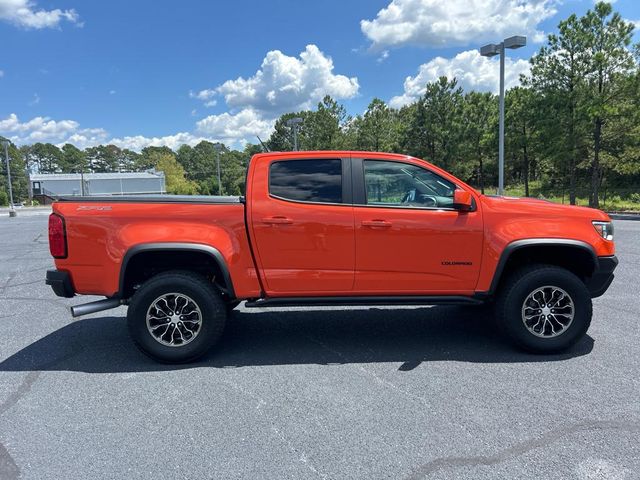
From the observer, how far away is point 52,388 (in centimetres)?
367

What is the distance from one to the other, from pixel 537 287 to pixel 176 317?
3.33 metres

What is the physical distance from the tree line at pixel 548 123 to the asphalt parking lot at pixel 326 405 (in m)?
11.5

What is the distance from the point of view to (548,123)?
23.5 meters

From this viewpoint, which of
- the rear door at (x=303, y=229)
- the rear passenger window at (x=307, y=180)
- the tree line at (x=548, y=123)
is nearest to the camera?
the rear door at (x=303, y=229)

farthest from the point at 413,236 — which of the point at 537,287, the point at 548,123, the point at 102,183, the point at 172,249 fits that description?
the point at 102,183

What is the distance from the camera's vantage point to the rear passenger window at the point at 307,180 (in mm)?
4141

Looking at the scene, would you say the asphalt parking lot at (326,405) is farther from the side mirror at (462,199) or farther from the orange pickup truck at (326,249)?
the side mirror at (462,199)

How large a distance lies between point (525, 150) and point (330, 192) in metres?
33.3

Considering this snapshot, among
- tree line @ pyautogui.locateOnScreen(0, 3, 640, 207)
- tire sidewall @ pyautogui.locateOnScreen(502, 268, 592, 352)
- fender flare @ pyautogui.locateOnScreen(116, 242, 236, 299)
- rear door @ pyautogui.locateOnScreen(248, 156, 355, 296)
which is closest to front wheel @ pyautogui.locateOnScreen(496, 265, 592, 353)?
tire sidewall @ pyautogui.locateOnScreen(502, 268, 592, 352)

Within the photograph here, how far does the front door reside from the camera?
13.3 ft

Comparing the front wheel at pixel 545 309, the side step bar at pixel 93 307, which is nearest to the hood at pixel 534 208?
the front wheel at pixel 545 309

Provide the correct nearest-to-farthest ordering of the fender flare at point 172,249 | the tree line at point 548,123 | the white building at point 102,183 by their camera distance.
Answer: the fender flare at point 172,249 → the tree line at point 548,123 → the white building at point 102,183

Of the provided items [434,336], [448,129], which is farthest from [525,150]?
[434,336]

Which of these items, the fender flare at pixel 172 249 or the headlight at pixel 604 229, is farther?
the headlight at pixel 604 229
